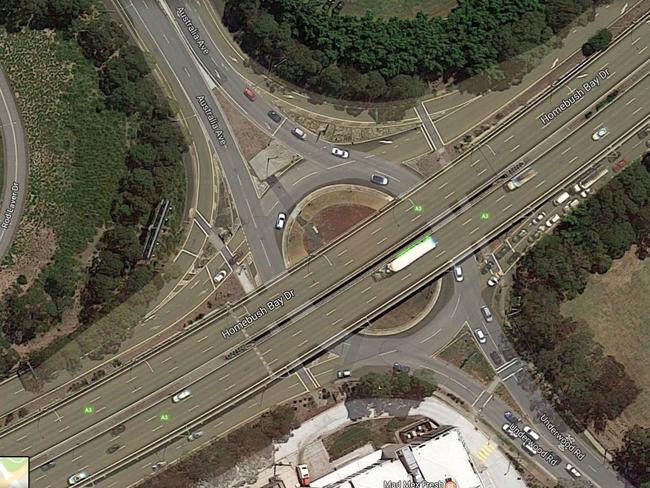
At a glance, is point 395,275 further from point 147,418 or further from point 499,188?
point 147,418

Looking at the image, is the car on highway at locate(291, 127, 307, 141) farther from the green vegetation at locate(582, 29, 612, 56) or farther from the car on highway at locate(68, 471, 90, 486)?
the car on highway at locate(68, 471, 90, 486)

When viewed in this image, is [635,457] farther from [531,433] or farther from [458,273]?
[458,273]

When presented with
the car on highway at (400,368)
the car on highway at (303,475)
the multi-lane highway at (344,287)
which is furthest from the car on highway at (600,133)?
the car on highway at (303,475)

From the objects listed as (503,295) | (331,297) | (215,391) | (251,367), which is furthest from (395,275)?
(215,391)

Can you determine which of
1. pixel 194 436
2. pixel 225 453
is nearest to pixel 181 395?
pixel 194 436

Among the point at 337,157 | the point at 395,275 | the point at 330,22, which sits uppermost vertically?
the point at 330,22

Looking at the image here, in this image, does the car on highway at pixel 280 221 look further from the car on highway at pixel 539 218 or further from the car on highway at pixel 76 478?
the car on highway at pixel 76 478

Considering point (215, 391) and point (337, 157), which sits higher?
point (337, 157)
